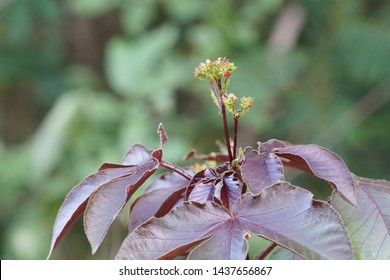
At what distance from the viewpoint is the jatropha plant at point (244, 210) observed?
586mm

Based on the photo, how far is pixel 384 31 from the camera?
2.61 metres

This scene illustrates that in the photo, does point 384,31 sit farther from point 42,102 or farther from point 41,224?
point 42,102

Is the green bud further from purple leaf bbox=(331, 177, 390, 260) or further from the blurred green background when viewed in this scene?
the blurred green background

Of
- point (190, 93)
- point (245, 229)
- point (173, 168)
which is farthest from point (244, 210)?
point (190, 93)

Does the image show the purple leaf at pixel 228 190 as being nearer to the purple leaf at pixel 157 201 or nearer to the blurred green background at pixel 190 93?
the purple leaf at pixel 157 201

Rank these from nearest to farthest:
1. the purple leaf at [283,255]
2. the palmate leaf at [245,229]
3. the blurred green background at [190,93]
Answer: the palmate leaf at [245,229], the purple leaf at [283,255], the blurred green background at [190,93]

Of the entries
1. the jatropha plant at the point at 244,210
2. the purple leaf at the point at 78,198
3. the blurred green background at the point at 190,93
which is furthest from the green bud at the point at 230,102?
the blurred green background at the point at 190,93

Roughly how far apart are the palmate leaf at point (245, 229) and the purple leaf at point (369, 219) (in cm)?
6

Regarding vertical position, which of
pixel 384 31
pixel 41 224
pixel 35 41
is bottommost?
pixel 41 224

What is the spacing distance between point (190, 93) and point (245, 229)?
2555mm
